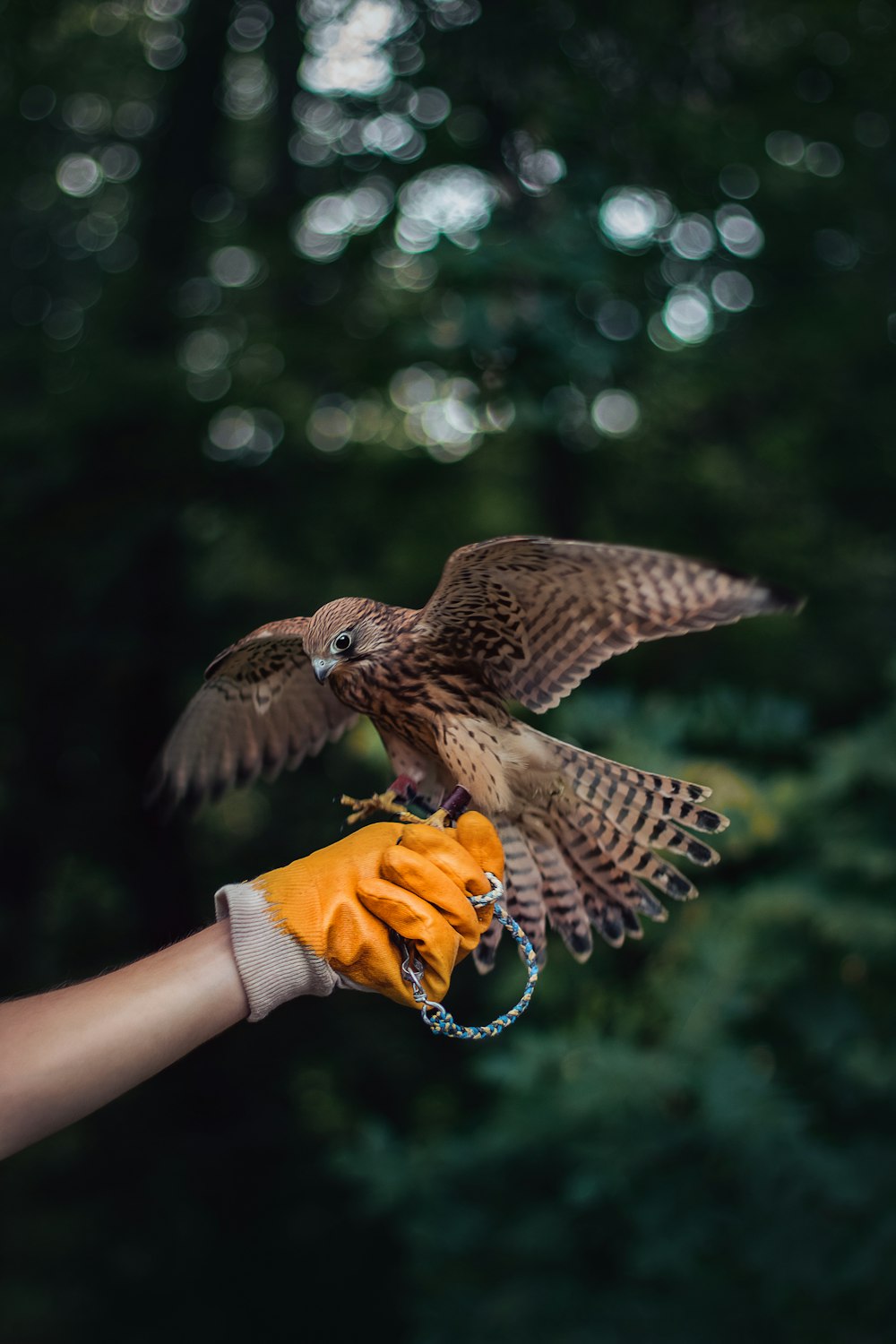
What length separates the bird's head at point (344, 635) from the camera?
229 centimetres

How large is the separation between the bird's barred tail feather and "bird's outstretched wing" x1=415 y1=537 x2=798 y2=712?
0.65 feet

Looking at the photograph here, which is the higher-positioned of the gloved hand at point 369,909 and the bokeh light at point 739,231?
the bokeh light at point 739,231

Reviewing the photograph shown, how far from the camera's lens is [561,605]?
7.54 feet

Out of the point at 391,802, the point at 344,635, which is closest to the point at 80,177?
the point at 344,635

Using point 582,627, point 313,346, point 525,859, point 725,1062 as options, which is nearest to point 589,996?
point 725,1062

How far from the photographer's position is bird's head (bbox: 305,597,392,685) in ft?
7.52

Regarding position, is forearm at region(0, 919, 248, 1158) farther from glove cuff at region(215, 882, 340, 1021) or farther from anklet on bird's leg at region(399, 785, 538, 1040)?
anklet on bird's leg at region(399, 785, 538, 1040)

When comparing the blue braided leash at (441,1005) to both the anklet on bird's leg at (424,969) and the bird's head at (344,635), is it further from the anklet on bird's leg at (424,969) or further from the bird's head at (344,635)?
the bird's head at (344,635)

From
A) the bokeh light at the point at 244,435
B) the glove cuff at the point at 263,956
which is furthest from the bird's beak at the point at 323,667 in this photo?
the bokeh light at the point at 244,435

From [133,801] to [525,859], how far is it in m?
4.80

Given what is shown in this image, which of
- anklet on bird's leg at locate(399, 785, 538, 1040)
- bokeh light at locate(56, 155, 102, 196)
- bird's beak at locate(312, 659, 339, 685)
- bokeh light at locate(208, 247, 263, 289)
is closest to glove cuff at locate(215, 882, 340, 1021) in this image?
anklet on bird's leg at locate(399, 785, 538, 1040)

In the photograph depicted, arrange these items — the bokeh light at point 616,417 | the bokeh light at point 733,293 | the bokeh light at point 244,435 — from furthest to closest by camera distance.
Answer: the bokeh light at point 733,293, the bokeh light at point 616,417, the bokeh light at point 244,435

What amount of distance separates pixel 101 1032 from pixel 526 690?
111 cm

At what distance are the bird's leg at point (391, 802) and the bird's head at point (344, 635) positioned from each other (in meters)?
0.30
